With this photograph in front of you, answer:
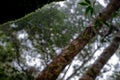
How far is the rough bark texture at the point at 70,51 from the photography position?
4.33 metres

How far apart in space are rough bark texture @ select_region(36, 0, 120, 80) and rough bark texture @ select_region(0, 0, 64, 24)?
979 millimetres

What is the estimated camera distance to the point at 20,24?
580 inches

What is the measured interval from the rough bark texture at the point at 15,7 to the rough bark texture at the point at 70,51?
979 millimetres

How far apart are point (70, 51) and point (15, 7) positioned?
1350 millimetres

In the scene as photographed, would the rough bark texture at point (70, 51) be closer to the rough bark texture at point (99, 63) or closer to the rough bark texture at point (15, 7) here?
the rough bark texture at point (99, 63)

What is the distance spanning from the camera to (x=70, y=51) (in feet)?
15.0

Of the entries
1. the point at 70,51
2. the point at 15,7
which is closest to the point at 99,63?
the point at 70,51

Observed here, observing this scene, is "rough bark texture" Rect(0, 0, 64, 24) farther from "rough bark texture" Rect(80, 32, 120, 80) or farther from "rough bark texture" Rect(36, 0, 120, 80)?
"rough bark texture" Rect(80, 32, 120, 80)

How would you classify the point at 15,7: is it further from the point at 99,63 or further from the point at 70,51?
the point at 99,63

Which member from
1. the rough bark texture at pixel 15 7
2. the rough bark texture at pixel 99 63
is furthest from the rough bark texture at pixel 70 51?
the rough bark texture at pixel 15 7

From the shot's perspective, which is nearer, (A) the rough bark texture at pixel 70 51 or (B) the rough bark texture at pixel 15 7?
(B) the rough bark texture at pixel 15 7

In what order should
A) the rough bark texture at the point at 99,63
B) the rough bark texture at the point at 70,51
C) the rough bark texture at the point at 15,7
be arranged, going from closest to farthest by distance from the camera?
the rough bark texture at the point at 15,7, the rough bark texture at the point at 70,51, the rough bark texture at the point at 99,63

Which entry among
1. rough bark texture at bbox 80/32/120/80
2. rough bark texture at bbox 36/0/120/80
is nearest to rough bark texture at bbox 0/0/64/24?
rough bark texture at bbox 36/0/120/80

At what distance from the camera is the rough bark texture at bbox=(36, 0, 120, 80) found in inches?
171
